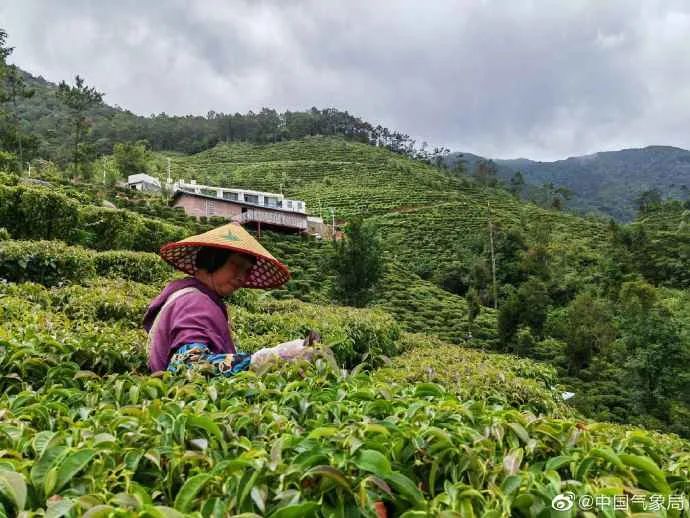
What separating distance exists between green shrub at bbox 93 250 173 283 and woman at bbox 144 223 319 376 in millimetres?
5625

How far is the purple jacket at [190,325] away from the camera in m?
2.18

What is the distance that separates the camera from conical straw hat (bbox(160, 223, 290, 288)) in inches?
95.5

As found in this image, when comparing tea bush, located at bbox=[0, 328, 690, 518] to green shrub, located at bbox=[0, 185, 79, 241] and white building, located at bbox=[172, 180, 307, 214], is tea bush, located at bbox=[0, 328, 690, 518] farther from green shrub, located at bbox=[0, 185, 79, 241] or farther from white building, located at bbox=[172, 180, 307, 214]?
white building, located at bbox=[172, 180, 307, 214]

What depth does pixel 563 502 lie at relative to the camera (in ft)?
3.07

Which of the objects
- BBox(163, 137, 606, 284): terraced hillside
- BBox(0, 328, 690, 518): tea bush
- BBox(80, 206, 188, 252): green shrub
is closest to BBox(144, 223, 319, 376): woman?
BBox(0, 328, 690, 518): tea bush

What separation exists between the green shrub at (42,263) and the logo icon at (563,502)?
637 cm

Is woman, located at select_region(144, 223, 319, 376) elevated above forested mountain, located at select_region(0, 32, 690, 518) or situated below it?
above

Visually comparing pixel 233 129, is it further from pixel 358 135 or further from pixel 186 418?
pixel 186 418

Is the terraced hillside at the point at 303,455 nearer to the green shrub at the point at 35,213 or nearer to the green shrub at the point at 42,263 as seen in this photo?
the green shrub at the point at 42,263

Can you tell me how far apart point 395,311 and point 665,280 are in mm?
15696

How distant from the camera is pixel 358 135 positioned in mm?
80812

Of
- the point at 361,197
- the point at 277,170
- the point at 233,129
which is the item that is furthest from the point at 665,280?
the point at 233,129

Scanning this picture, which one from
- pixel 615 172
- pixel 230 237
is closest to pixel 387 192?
pixel 230 237

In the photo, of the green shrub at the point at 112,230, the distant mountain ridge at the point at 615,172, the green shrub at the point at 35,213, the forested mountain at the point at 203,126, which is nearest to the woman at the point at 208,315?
the green shrub at the point at 35,213
